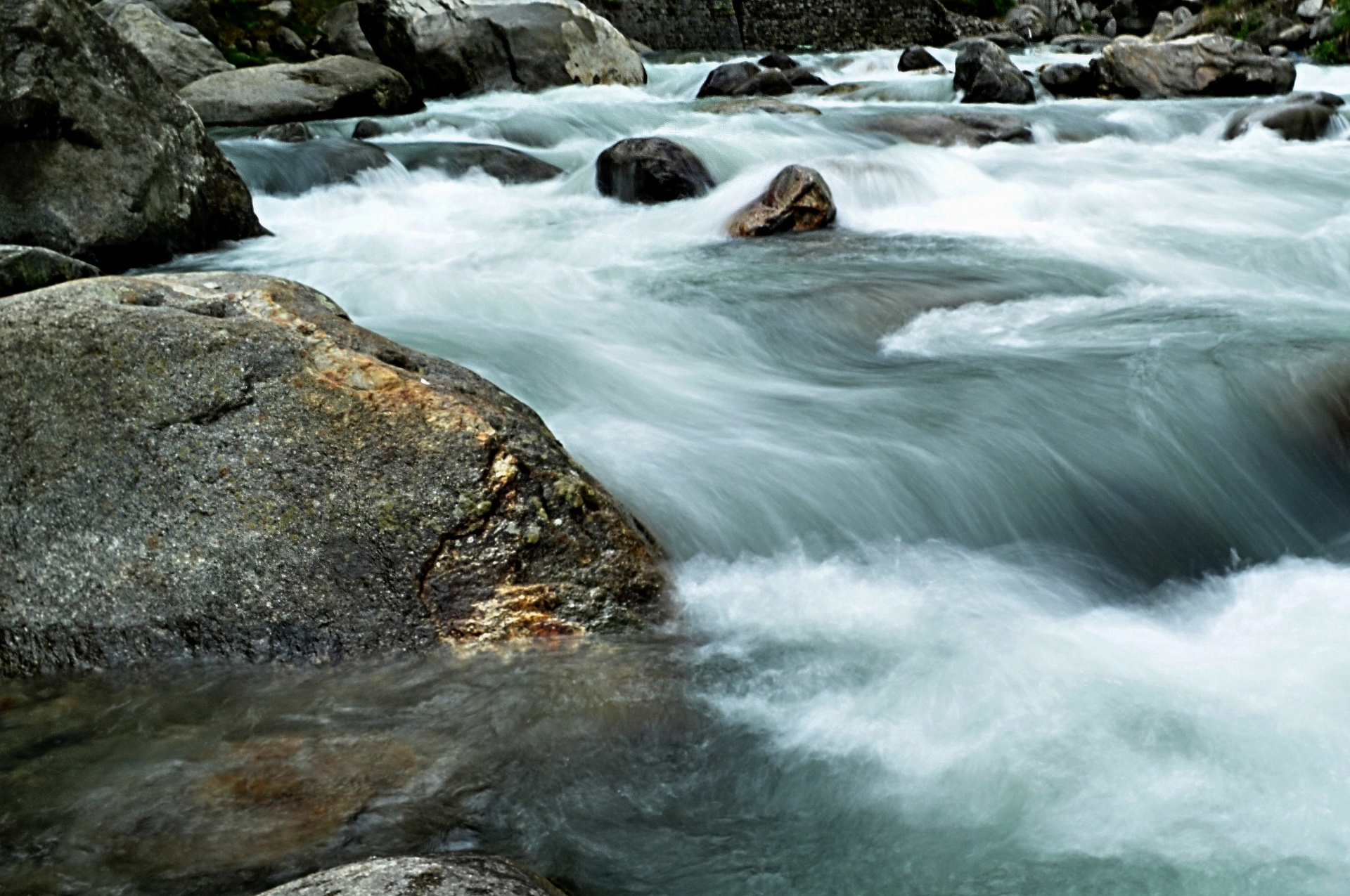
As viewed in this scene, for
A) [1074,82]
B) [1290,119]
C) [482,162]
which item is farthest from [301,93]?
[1290,119]

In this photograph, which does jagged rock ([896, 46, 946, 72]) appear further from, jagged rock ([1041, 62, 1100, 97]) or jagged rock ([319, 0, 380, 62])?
jagged rock ([319, 0, 380, 62])

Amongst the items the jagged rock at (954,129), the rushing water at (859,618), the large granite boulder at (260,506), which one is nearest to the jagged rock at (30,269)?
the large granite boulder at (260,506)

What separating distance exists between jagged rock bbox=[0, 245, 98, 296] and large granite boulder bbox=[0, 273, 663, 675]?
109 cm

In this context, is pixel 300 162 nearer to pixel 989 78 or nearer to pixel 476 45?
pixel 476 45

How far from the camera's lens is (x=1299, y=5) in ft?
72.0

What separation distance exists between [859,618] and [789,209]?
207 inches

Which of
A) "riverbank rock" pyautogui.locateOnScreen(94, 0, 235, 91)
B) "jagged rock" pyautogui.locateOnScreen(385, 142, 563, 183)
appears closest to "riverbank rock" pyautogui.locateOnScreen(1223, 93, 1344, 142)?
"jagged rock" pyautogui.locateOnScreen(385, 142, 563, 183)

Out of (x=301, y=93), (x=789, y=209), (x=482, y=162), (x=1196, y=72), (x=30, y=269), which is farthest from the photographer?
(x=1196, y=72)

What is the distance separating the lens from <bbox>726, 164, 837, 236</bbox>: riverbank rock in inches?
330

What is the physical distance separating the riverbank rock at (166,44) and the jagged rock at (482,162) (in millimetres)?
5861

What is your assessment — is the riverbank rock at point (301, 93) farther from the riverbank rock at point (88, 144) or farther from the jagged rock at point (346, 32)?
the riverbank rock at point (88, 144)

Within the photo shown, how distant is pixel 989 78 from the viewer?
15.2m

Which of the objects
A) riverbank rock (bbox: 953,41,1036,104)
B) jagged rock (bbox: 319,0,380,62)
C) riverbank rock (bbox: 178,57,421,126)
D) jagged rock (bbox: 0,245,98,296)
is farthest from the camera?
jagged rock (bbox: 319,0,380,62)

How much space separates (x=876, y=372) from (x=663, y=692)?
2.93m
